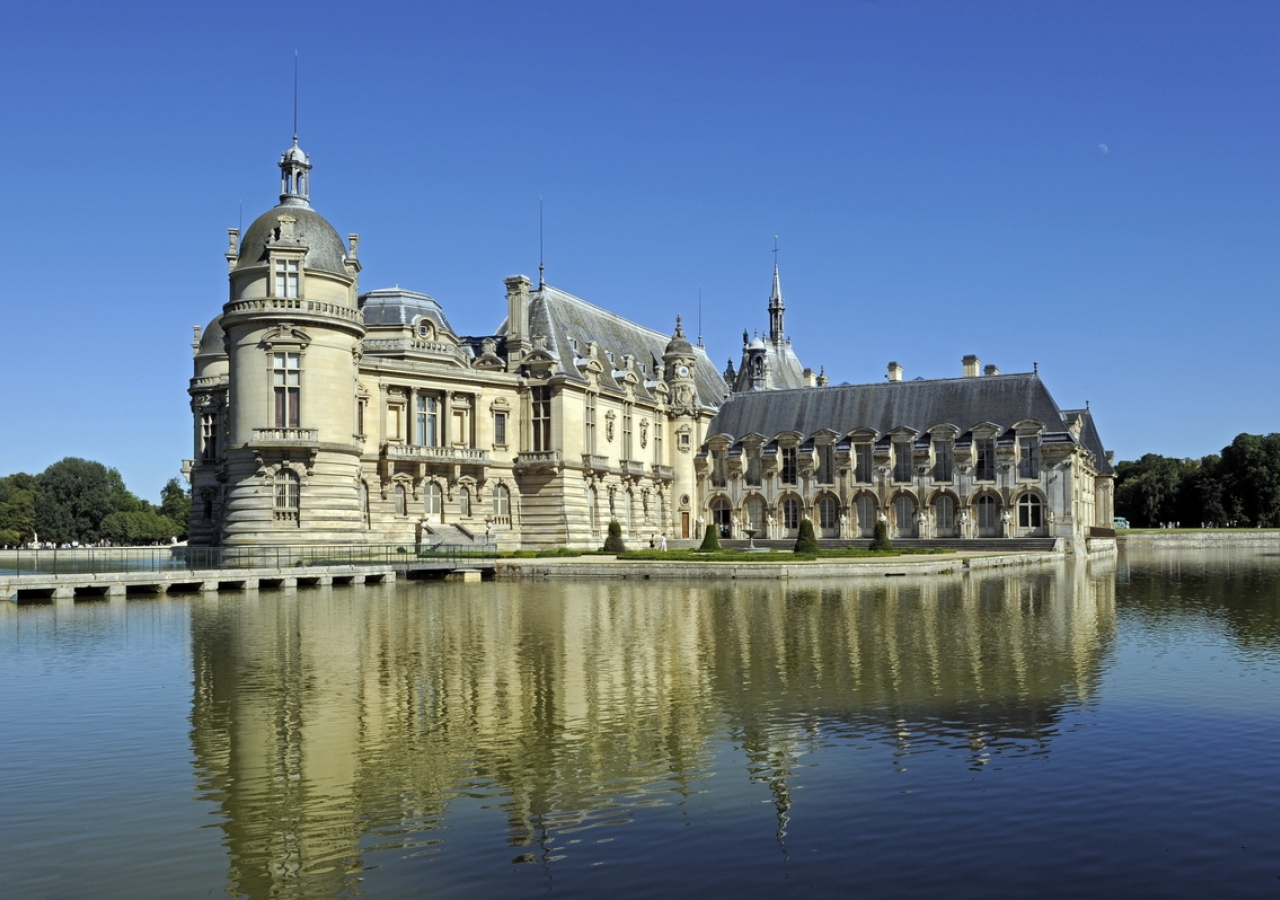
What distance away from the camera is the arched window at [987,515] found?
253 ft

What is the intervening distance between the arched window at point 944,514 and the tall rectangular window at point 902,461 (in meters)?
2.70

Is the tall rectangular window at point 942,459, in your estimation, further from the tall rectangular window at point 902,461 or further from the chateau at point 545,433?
the tall rectangular window at point 902,461

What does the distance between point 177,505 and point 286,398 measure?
274 feet

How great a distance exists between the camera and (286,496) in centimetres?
5453

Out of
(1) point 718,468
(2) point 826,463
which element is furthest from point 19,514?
(2) point 826,463

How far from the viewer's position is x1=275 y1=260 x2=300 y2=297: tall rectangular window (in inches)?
2159

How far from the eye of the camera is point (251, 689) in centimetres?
2123

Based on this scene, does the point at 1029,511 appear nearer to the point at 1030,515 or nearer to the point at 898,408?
the point at 1030,515

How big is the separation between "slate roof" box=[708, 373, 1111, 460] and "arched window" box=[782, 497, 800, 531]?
5.25 meters

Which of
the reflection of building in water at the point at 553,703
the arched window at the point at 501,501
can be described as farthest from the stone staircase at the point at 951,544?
the reflection of building in water at the point at 553,703

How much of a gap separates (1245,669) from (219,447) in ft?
170

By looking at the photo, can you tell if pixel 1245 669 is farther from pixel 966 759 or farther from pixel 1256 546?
pixel 1256 546

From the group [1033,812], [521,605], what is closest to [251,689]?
[1033,812]

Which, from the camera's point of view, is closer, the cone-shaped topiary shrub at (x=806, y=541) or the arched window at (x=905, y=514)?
the cone-shaped topiary shrub at (x=806, y=541)
